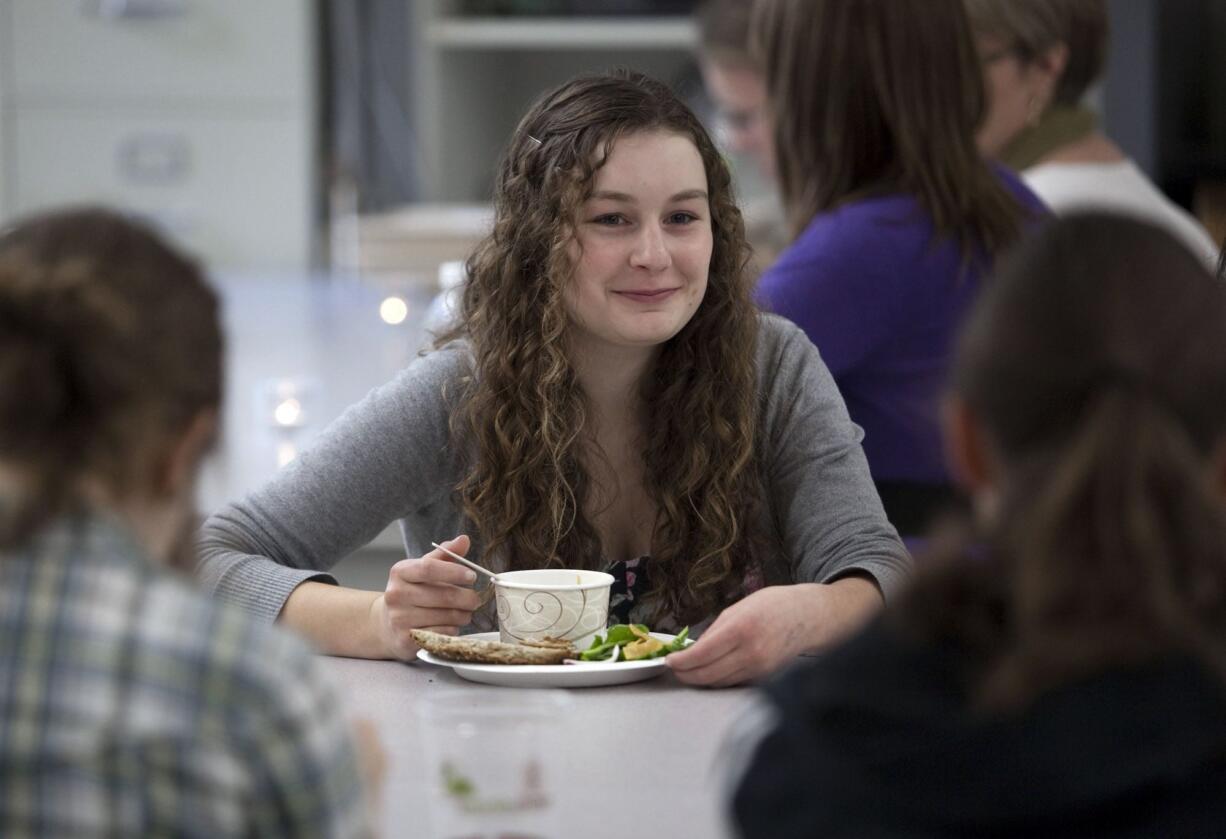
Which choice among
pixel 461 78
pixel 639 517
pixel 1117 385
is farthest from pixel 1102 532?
pixel 461 78

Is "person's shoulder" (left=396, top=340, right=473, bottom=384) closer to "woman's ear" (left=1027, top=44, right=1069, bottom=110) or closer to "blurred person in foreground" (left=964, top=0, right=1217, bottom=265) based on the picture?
"blurred person in foreground" (left=964, top=0, right=1217, bottom=265)

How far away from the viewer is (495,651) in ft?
4.05

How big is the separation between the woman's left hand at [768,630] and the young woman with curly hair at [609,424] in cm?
6

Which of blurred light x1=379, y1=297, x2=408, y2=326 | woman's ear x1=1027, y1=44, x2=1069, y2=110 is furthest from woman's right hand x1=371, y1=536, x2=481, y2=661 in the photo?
blurred light x1=379, y1=297, x2=408, y2=326

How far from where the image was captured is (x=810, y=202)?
Result: 2.01m

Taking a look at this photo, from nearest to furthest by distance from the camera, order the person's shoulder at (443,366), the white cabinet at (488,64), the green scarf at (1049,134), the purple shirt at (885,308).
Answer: the person's shoulder at (443,366)
the purple shirt at (885,308)
the green scarf at (1049,134)
the white cabinet at (488,64)

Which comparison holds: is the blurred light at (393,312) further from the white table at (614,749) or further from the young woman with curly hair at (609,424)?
the white table at (614,749)

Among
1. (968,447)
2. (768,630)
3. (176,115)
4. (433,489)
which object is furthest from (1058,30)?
(176,115)

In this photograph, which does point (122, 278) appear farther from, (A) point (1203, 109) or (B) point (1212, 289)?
(A) point (1203, 109)

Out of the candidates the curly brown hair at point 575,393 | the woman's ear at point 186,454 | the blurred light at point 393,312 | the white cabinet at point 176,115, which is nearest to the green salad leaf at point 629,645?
the curly brown hair at point 575,393

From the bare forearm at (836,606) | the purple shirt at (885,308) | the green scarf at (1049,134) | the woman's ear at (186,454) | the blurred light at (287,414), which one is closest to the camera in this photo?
the woman's ear at (186,454)

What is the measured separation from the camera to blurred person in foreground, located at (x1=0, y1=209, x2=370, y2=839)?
717 mm

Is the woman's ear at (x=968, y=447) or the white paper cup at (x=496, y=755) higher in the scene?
the woman's ear at (x=968, y=447)

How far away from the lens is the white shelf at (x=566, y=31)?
4.46 meters
